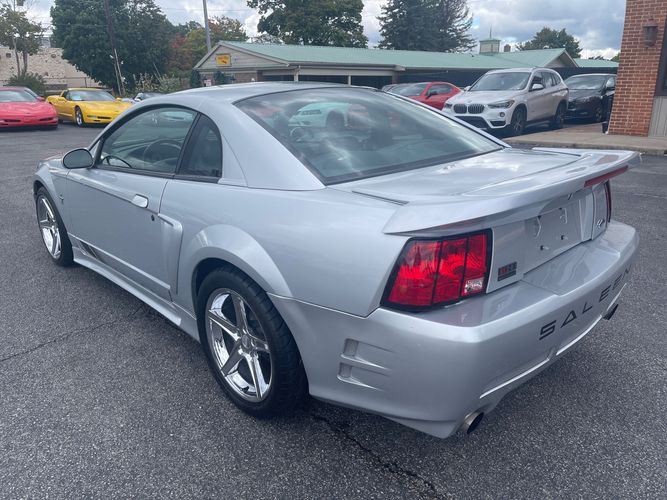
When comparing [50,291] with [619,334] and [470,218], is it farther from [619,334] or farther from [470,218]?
[619,334]

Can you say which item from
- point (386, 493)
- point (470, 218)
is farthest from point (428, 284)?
point (386, 493)

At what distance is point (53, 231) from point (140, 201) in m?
→ 2.06

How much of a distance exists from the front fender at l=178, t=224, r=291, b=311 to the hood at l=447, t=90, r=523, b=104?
12.0m

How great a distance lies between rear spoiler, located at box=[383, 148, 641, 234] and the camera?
1812mm

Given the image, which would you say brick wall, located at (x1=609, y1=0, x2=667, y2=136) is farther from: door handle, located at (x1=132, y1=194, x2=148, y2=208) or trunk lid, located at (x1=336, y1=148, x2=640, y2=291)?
door handle, located at (x1=132, y1=194, x2=148, y2=208)

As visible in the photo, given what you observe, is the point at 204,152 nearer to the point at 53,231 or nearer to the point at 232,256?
the point at 232,256

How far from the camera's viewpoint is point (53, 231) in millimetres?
4656

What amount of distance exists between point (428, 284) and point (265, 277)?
2.21 ft

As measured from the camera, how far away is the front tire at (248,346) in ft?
7.41

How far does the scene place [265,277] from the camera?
2.21m

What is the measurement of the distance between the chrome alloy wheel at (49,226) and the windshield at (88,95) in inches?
653

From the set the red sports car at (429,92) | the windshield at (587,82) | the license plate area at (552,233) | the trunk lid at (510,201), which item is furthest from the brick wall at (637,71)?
the license plate area at (552,233)

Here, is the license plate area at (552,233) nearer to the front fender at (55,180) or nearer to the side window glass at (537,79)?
the front fender at (55,180)

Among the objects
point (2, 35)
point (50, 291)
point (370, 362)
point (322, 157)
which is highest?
point (2, 35)
